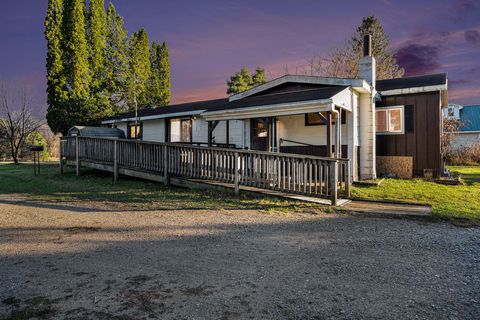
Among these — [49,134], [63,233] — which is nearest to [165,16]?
[63,233]

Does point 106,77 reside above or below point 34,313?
above

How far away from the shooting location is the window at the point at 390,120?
1182cm

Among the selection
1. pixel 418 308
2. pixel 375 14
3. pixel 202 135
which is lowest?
pixel 418 308

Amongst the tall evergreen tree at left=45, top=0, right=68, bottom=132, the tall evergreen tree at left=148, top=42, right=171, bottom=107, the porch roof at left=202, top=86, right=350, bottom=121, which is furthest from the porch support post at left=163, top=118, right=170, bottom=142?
the tall evergreen tree at left=148, top=42, right=171, bottom=107

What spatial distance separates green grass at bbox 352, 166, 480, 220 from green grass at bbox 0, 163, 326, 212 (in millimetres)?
2574

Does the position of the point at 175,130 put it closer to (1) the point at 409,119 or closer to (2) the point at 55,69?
(1) the point at 409,119

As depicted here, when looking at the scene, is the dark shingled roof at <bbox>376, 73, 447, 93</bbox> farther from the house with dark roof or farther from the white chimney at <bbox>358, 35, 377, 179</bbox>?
the white chimney at <bbox>358, 35, 377, 179</bbox>

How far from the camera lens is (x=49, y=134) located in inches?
1427

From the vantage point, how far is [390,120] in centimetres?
1202

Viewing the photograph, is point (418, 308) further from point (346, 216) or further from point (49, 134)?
point (49, 134)

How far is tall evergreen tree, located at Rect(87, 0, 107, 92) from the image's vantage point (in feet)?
76.6

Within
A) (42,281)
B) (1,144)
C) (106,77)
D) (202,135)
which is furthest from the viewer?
(1,144)

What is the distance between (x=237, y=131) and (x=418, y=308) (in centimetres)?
1147

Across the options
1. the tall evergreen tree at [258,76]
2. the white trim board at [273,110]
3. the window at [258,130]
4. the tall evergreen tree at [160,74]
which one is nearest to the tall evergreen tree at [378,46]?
the tall evergreen tree at [258,76]
